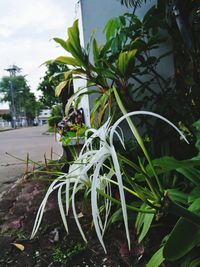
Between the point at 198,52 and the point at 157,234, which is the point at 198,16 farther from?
the point at 157,234

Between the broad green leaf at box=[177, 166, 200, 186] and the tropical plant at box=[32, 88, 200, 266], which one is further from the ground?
the tropical plant at box=[32, 88, 200, 266]

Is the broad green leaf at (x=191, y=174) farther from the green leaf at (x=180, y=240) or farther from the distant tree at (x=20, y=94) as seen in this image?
the distant tree at (x=20, y=94)

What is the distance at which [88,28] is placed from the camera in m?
2.47

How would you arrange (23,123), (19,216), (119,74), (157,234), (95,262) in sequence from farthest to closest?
(23,123) < (119,74) < (19,216) < (157,234) < (95,262)

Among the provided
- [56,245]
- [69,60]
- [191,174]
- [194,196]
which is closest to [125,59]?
[69,60]

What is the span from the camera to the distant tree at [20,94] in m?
51.3

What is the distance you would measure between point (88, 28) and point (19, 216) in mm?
1746

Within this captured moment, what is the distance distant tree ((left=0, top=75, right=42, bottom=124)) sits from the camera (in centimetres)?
5135

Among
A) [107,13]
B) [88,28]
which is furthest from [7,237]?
[107,13]

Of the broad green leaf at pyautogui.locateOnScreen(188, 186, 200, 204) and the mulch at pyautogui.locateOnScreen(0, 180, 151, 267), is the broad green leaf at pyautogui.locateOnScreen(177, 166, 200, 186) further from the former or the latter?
the mulch at pyautogui.locateOnScreen(0, 180, 151, 267)

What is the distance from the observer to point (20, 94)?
5166 cm

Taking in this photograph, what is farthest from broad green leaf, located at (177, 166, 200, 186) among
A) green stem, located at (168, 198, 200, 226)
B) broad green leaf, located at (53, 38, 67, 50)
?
broad green leaf, located at (53, 38, 67, 50)

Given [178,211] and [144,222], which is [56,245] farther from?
[178,211]

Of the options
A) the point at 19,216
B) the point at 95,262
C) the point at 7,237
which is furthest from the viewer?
the point at 19,216
